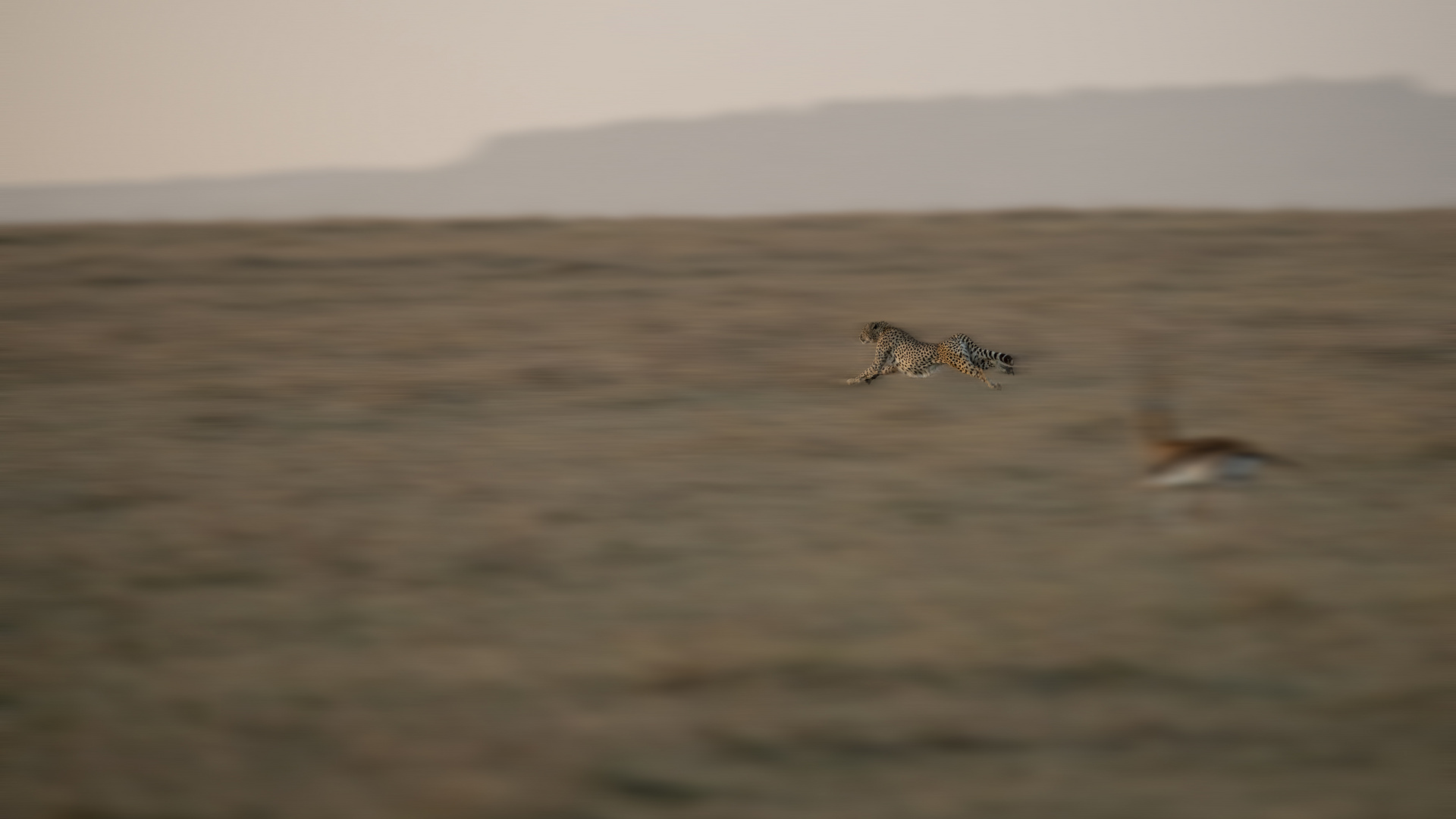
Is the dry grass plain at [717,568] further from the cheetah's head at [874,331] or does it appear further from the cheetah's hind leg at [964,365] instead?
the cheetah's head at [874,331]

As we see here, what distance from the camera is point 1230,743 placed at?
4297 millimetres

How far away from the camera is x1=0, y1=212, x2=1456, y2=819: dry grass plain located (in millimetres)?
4191

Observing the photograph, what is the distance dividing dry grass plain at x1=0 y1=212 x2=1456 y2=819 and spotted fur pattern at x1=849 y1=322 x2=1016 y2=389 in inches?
9.5

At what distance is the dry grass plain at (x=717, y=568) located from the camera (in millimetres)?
4191

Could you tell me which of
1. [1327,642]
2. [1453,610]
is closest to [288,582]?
[1327,642]

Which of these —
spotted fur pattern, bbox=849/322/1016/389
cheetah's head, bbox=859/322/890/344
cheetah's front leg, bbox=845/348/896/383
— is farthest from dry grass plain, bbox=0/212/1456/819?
cheetah's head, bbox=859/322/890/344

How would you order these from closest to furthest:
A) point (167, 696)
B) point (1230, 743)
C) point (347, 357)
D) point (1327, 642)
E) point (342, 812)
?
point (342, 812), point (1230, 743), point (167, 696), point (1327, 642), point (347, 357)

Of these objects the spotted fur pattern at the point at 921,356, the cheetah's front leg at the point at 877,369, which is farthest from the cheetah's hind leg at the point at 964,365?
the cheetah's front leg at the point at 877,369

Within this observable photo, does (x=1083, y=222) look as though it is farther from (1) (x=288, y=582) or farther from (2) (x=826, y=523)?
(1) (x=288, y=582)

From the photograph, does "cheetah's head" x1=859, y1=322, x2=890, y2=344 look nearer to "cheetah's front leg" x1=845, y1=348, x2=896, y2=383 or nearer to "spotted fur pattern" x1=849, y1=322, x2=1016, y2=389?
"spotted fur pattern" x1=849, y1=322, x2=1016, y2=389

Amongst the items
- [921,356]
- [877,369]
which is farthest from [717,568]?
[877,369]

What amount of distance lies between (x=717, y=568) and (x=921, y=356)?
4.17 meters

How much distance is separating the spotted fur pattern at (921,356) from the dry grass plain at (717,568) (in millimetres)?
241

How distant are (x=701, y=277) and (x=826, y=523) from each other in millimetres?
8700
